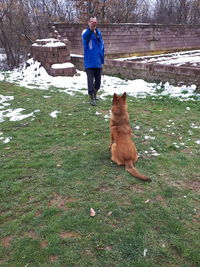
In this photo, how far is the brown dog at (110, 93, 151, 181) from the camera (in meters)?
3.69

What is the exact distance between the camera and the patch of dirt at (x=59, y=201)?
304cm

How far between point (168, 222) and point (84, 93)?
20.2 ft

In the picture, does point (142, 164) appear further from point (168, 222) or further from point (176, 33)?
point (176, 33)

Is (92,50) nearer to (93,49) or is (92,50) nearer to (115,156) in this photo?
(93,49)

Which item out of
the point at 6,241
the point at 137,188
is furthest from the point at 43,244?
the point at 137,188

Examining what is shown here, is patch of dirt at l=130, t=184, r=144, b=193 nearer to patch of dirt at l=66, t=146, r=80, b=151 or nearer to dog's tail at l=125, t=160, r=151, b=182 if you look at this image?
dog's tail at l=125, t=160, r=151, b=182

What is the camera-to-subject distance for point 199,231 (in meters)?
2.63

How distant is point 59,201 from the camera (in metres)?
3.12

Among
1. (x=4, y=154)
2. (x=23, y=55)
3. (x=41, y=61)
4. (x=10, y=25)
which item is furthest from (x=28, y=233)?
(x=23, y=55)

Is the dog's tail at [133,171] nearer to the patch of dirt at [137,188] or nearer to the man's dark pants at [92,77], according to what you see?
the patch of dirt at [137,188]

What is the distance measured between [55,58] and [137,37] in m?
10.9

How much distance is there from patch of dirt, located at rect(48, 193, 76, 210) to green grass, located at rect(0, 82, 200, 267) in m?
0.01

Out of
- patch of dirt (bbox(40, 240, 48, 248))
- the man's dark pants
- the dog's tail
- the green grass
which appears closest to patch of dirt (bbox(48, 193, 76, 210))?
the green grass

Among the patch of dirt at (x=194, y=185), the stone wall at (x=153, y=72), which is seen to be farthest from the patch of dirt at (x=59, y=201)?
the stone wall at (x=153, y=72)
